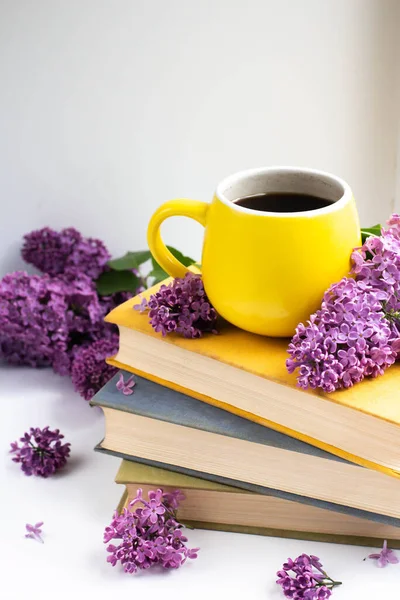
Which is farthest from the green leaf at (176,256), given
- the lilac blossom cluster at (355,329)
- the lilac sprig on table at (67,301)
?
the lilac blossom cluster at (355,329)

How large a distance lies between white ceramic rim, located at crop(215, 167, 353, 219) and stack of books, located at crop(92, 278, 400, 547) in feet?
0.45

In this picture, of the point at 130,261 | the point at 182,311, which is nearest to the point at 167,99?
the point at 130,261

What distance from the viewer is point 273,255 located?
0.69 m

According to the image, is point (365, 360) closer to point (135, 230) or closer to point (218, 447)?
point (218, 447)

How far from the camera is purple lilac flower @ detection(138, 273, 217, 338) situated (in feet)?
2.48

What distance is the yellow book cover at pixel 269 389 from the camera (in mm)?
664

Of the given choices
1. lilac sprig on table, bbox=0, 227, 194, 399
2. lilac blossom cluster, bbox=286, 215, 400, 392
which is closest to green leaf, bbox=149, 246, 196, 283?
lilac sprig on table, bbox=0, 227, 194, 399

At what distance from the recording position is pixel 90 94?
1113 mm

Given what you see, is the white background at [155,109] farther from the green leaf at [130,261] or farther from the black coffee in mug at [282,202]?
the black coffee in mug at [282,202]

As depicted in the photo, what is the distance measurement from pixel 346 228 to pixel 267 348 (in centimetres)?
14

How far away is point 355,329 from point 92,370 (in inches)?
16.8

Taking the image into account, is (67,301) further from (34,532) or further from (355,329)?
(355,329)

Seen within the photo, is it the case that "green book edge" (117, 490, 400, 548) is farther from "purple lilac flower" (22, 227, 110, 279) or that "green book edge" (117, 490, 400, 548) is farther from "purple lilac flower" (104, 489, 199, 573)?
"purple lilac flower" (22, 227, 110, 279)

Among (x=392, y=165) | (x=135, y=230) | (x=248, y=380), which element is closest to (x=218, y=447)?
(x=248, y=380)
